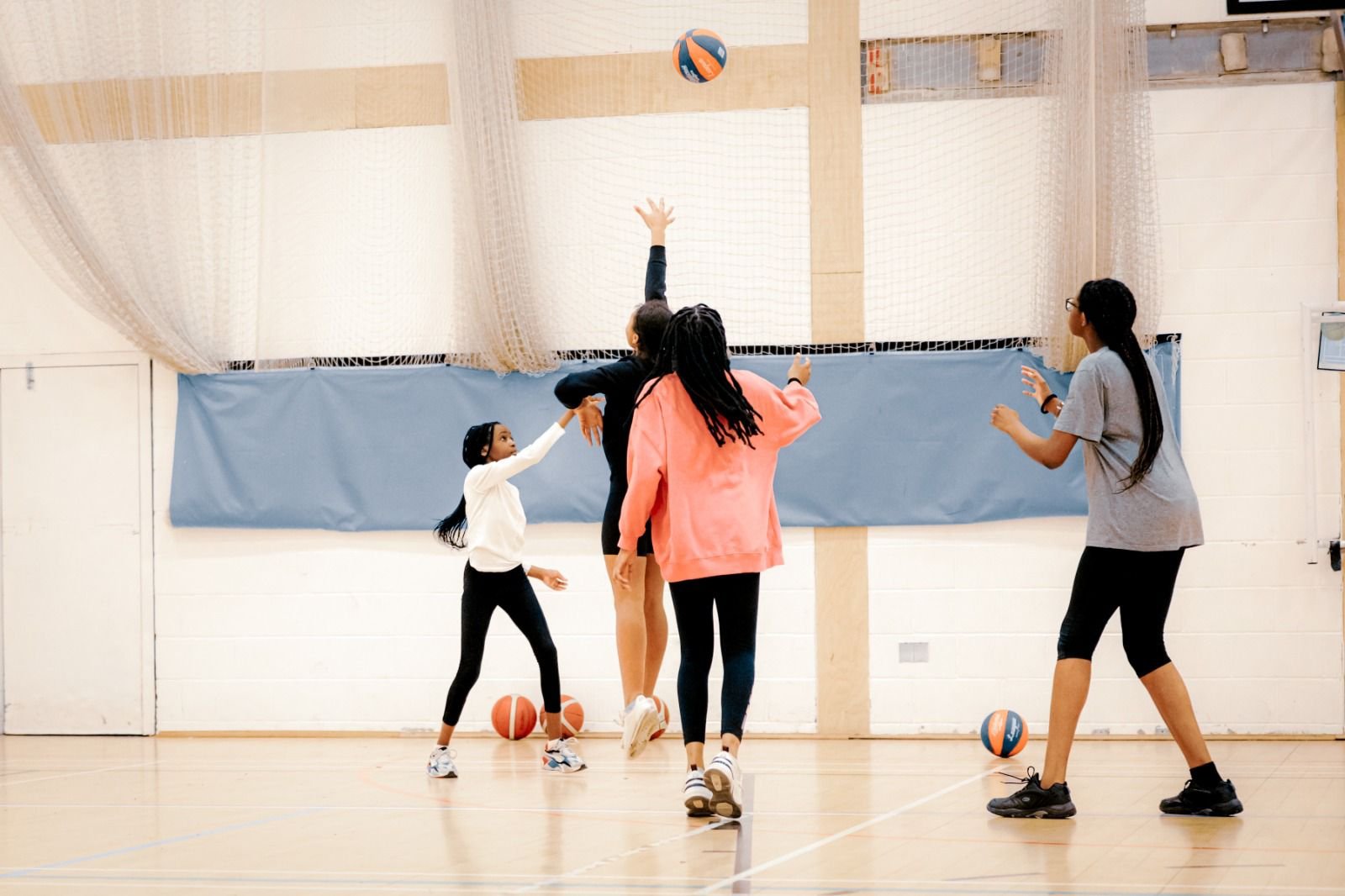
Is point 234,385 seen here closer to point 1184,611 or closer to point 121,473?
point 121,473

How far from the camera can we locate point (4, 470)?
8438mm

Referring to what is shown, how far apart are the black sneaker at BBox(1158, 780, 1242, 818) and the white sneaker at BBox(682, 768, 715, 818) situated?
160 centimetres

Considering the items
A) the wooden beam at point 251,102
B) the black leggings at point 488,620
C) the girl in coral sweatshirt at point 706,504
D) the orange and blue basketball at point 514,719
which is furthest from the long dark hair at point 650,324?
the wooden beam at point 251,102

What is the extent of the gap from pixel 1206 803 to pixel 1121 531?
1.00 meters

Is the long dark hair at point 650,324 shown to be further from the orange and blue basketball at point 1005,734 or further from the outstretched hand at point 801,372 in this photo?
the orange and blue basketball at point 1005,734

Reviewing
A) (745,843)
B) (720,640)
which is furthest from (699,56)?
(745,843)

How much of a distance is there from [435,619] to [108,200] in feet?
10.3

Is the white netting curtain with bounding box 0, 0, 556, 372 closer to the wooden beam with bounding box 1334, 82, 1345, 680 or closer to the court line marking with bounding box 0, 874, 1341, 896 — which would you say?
the court line marking with bounding box 0, 874, 1341, 896

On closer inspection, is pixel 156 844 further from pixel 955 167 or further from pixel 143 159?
pixel 955 167

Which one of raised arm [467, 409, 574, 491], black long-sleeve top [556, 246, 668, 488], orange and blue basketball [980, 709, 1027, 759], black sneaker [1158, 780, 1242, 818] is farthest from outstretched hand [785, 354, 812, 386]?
orange and blue basketball [980, 709, 1027, 759]

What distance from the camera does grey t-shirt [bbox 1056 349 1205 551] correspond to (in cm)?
435

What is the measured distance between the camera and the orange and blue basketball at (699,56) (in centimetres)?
652

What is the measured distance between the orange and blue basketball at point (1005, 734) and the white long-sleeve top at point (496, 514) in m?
2.50

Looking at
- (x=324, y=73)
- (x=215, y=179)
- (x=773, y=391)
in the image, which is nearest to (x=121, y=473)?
(x=215, y=179)
